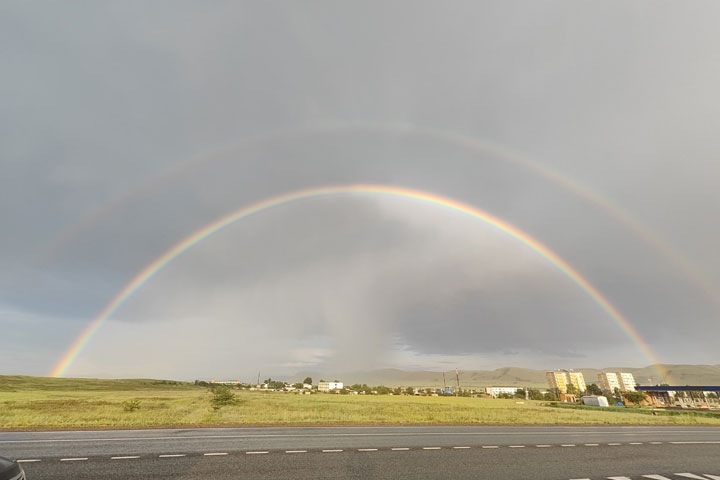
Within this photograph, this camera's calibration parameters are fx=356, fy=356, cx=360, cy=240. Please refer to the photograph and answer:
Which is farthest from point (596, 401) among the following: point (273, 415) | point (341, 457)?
point (341, 457)

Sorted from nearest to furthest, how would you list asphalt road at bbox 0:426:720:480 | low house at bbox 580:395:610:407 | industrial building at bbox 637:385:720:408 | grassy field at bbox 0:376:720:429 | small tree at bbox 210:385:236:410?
asphalt road at bbox 0:426:720:480 < grassy field at bbox 0:376:720:429 < small tree at bbox 210:385:236:410 < low house at bbox 580:395:610:407 < industrial building at bbox 637:385:720:408

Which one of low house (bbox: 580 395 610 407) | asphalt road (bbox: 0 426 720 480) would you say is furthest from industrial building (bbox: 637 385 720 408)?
asphalt road (bbox: 0 426 720 480)

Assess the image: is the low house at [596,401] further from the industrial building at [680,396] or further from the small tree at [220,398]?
the small tree at [220,398]

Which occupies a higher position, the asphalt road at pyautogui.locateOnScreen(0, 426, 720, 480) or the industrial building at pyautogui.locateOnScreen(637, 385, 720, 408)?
the asphalt road at pyautogui.locateOnScreen(0, 426, 720, 480)

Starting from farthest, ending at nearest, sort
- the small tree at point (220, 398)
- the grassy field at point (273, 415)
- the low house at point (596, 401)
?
the low house at point (596, 401) < the small tree at point (220, 398) < the grassy field at point (273, 415)

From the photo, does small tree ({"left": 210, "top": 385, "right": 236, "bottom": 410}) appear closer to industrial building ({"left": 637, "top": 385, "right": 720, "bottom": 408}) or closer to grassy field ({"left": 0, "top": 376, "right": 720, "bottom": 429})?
grassy field ({"left": 0, "top": 376, "right": 720, "bottom": 429})

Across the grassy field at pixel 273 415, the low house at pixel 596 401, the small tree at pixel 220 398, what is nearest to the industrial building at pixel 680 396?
the low house at pixel 596 401

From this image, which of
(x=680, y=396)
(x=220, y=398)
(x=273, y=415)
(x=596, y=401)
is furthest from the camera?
(x=680, y=396)

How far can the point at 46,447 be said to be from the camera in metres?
14.9

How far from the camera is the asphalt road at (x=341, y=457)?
36.8 ft

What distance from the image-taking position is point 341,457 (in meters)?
13.6

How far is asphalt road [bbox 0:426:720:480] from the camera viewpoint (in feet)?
36.8

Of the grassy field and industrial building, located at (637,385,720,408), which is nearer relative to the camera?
the grassy field

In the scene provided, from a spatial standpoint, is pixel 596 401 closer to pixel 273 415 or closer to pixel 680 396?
pixel 680 396
